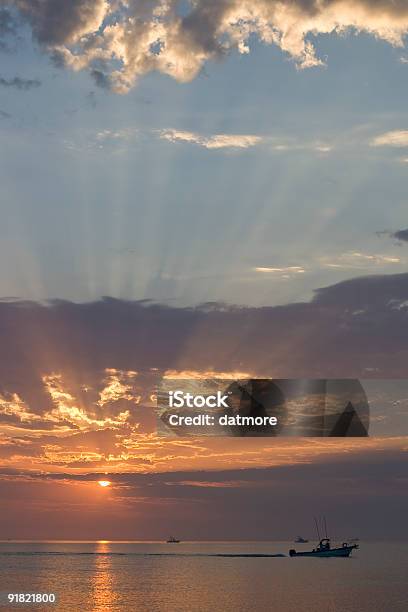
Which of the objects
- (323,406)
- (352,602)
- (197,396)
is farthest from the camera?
(352,602)

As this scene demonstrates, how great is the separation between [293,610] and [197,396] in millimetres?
98685

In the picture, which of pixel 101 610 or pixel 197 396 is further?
pixel 101 610

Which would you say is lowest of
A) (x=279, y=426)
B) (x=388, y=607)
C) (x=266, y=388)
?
(x=388, y=607)

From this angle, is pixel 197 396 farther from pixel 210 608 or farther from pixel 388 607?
pixel 388 607

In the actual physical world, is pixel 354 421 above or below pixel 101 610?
above

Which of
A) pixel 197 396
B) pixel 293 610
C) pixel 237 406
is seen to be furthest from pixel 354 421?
pixel 293 610

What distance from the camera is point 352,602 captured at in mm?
198000

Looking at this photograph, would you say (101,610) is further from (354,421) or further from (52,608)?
(354,421)

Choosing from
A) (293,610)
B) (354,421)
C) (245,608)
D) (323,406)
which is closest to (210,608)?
(245,608)

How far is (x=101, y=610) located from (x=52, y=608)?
1185 centimetres

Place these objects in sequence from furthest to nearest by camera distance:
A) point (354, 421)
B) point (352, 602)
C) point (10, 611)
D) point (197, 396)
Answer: point (352, 602) < point (10, 611) < point (354, 421) < point (197, 396)

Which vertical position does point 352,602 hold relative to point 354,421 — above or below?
below

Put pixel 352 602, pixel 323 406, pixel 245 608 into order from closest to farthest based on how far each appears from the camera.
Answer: pixel 323 406 → pixel 245 608 → pixel 352 602

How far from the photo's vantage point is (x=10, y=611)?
557ft
